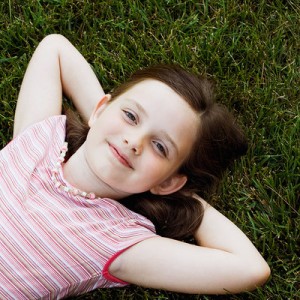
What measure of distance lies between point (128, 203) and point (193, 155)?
1.19 ft

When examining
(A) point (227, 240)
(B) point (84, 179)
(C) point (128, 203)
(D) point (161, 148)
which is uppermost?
(D) point (161, 148)

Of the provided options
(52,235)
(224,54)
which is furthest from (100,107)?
(224,54)

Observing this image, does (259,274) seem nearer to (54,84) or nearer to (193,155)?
(193,155)

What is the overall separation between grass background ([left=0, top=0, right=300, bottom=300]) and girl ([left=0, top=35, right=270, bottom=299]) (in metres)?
0.30

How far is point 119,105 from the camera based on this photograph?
103 inches

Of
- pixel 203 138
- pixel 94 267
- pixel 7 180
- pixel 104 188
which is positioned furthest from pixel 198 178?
pixel 7 180

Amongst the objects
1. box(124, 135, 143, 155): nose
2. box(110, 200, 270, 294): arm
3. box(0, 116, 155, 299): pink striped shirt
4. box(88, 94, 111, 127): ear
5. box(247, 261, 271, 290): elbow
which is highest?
box(88, 94, 111, 127): ear

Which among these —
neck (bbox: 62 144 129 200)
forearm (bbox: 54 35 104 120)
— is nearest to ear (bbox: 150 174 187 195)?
neck (bbox: 62 144 129 200)

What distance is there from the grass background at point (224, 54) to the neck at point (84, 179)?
0.59 meters

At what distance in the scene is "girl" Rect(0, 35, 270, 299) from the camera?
2521mm

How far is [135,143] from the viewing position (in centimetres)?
245

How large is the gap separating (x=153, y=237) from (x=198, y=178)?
14.0 inches

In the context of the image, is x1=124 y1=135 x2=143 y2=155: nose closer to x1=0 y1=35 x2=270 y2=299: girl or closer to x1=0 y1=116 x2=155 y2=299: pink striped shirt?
x1=0 y1=35 x2=270 y2=299: girl

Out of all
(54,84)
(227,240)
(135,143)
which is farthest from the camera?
(54,84)
